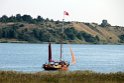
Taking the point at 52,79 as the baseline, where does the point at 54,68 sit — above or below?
below

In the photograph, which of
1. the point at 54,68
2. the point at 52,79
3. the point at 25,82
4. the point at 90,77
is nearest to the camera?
the point at 25,82

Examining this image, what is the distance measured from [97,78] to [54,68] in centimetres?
4996

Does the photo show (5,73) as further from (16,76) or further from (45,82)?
(45,82)

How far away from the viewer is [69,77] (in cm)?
4603

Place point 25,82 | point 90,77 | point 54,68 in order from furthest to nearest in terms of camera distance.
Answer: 1. point 54,68
2. point 90,77
3. point 25,82

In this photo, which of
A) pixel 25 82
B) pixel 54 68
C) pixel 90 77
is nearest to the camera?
pixel 25 82

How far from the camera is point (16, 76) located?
1770 inches

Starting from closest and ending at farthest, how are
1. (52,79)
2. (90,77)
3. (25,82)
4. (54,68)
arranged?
1. (25,82)
2. (52,79)
3. (90,77)
4. (54,68)

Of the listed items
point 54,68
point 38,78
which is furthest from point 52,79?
point 54,68

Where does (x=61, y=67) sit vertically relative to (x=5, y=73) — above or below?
below

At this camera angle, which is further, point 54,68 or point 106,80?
point 54,68

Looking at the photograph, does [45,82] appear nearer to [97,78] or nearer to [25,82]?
[25,82]

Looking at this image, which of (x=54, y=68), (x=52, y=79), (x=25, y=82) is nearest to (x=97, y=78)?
(x=52, y=79)

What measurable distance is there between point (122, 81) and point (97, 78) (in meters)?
2.69
